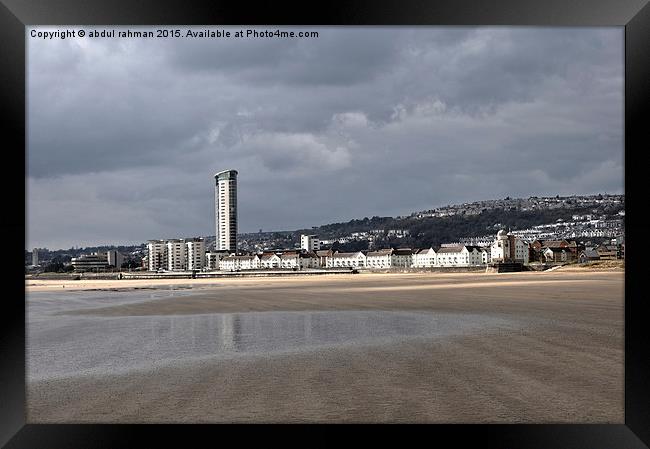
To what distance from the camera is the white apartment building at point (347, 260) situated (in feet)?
305

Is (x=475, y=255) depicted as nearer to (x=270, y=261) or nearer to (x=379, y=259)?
(x=379, y=259)

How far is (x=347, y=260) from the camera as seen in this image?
94.9 m

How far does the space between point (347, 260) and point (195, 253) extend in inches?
1105

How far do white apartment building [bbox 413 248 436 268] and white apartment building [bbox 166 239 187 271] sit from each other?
4000 cm

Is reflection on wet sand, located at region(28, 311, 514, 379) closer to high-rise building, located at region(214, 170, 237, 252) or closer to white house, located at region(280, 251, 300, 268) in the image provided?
white house, located at region(280, 251, 300, 268)

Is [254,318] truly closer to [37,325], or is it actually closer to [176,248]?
[37,325]

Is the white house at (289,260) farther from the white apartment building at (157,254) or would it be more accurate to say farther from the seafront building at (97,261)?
the white apartment building at (157,254)

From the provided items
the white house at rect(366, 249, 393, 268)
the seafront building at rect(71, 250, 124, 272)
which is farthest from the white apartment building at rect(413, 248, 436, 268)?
the seafront building at rect(71, 250, 124, 272)

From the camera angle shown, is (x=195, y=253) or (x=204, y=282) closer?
(x=204, y=282)
